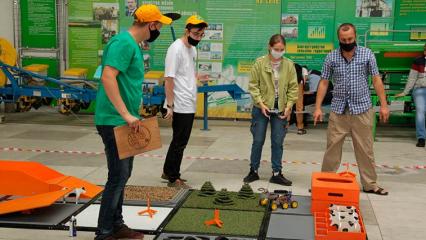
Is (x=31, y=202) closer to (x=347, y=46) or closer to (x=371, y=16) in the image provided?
(x=347, y=46)

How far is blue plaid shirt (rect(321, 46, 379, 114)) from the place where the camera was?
609 centimetres

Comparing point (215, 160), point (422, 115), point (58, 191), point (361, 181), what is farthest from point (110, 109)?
point (422, 115)

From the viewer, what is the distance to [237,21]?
37.7 feet

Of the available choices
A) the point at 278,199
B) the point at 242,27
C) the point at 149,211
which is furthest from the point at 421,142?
the point at 149,211

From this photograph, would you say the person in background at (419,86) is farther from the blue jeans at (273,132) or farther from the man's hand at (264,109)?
the man's hand at (264,109)

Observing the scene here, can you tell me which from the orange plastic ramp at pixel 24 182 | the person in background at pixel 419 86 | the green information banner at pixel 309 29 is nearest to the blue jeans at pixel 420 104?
the person in background at pixel 419 86

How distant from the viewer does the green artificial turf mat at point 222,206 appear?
570 centimetres

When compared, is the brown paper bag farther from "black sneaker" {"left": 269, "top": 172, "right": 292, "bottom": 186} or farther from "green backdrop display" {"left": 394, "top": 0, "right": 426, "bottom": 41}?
"green backdrop display" {"left": 394, "top": 0, "right": 426, "bottom": 41}

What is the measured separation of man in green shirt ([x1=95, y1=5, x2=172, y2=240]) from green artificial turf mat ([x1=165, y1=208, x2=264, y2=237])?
0.65 metres

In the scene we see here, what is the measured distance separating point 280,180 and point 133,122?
287 centimetres

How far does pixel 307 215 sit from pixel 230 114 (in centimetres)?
640

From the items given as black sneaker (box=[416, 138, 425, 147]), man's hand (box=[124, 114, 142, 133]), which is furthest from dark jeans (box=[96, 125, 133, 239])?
black sneaker (box=[416, 138, 425, 147])

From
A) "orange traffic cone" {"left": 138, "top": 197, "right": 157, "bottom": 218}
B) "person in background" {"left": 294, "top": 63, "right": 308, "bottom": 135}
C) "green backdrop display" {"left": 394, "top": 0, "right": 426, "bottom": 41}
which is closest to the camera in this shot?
"orange traffic cone" {"left": 138, "top": 197, "right": 157, "bottom": 218}

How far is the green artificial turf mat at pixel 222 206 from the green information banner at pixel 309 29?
18.8ft
